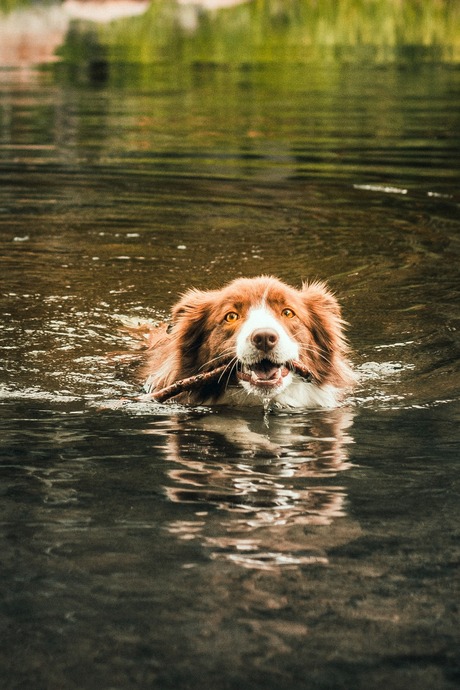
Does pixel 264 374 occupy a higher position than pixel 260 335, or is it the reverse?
pixel 260 335

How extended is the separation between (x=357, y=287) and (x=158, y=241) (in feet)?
9.13

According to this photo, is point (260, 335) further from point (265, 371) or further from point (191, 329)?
point (191, 329)

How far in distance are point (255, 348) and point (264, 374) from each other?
11.8 inches

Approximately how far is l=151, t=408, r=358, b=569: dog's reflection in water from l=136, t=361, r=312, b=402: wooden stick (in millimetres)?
235

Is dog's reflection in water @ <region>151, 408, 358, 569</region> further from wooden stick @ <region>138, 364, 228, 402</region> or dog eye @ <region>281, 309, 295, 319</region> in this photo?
dog eye @ <region>281, 309, 295, 319</region>

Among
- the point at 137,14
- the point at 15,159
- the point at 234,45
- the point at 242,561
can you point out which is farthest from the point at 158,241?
the point at 137,14

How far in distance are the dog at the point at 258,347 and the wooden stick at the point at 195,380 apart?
19mm

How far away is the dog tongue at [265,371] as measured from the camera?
6840 mm

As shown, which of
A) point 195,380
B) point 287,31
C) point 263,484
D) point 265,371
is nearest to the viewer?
point 263,484

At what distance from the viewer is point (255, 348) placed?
6.60 m

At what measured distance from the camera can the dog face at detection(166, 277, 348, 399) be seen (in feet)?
22.1

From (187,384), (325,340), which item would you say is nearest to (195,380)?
(187,384)

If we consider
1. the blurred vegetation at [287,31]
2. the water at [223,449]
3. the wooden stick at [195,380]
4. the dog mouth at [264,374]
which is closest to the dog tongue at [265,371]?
the dog mouth at [264,374]

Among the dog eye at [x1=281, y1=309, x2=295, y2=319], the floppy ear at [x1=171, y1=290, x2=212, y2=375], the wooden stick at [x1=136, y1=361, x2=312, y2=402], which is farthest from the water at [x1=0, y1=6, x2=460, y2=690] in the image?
the dog eye at [x1=281, y1=309, x2=295, y2=319]
